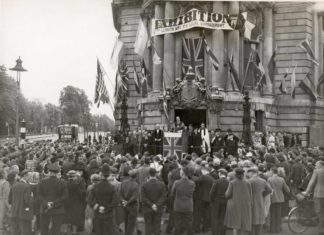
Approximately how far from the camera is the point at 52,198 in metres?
12.0

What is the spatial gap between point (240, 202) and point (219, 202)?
1280 mm

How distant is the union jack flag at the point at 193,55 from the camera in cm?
3528

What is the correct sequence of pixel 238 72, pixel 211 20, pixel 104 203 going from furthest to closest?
pixel 238 72, pixel 211 20, pixel 104 203

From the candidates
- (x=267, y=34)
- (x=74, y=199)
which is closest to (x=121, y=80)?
(x=267, y=34)

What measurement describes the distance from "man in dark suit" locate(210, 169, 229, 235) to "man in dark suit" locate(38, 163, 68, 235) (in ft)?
14.8

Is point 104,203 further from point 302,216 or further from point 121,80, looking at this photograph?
point 121,80

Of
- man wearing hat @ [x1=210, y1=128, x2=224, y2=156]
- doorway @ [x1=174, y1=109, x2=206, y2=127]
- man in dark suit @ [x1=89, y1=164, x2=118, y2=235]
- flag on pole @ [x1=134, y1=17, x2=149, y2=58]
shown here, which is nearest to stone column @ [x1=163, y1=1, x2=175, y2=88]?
doorway @ [x1=174, y1=109, x2=206, y2=127]

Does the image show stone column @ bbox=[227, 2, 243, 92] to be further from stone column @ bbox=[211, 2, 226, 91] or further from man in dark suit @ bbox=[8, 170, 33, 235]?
man in dark suit @ bbox=[8, 170, 33, 235]

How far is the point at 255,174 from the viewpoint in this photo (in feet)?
41.4

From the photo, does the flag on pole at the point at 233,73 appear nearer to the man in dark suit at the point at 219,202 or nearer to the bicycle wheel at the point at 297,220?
the bicycle wheel at the point at 297,220

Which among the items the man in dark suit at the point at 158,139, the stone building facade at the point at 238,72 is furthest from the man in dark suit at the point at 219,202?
the stone building facade at the point at 238,72

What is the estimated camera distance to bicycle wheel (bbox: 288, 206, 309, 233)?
46.5 feet

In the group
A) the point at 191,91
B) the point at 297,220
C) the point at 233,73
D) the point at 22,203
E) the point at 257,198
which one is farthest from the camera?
the point at 191,91

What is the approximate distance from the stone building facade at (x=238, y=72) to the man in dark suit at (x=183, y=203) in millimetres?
20890
